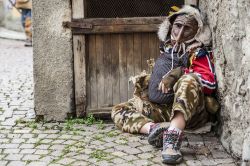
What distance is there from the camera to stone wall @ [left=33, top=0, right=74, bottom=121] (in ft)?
17.4

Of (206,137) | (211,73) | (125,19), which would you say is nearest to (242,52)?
(211,73)

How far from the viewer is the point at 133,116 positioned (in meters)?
5.02

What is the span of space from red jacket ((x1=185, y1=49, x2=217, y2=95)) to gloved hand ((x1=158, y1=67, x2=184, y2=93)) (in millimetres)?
101

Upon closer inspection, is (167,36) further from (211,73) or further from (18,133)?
(18,133)

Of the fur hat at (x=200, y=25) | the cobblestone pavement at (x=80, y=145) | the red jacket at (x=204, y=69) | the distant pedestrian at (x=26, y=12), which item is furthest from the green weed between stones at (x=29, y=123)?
the distant pedestrian at (x=26, y=12)

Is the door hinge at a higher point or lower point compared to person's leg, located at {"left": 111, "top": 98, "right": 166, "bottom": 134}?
higher

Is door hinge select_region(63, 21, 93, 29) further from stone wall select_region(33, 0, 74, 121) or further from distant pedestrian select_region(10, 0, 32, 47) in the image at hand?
distant pedestrian select_region(10, 0, 32, 47)

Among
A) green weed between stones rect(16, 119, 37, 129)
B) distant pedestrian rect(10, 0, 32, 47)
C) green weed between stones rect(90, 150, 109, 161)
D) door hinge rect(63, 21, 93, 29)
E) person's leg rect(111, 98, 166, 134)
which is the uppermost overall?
distant pedestrian rect(10, 0, 32, 47)

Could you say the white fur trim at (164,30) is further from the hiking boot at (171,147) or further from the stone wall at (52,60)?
the hiking boot at (171,147)

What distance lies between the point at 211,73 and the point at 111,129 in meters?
1.22

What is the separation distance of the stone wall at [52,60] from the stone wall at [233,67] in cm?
162

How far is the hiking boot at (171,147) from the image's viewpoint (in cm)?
414

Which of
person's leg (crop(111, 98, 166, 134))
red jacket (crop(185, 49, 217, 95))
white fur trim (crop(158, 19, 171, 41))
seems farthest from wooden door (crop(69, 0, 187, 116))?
red jacket (crop(185, 49, 217, 95))

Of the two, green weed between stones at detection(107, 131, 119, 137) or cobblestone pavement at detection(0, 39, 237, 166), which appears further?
green weed between stones at detection(107, 131, 119, 137)
